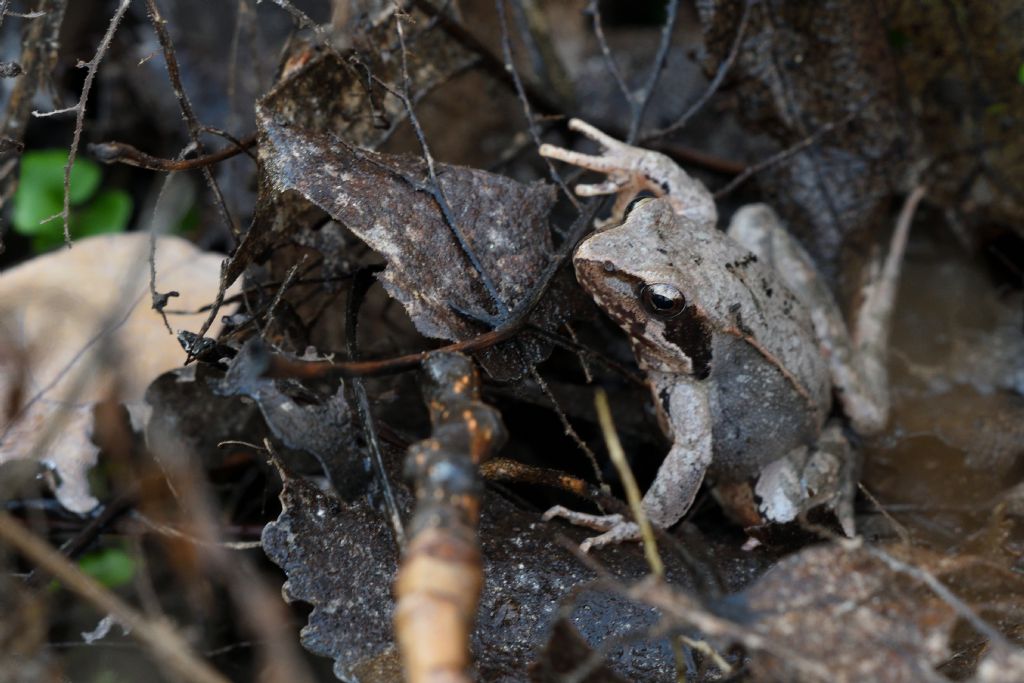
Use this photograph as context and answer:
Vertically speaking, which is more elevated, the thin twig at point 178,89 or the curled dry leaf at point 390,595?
the thin twig at point 178,89

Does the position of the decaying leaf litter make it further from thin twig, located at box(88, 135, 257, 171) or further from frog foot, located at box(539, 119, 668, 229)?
frog foot, located at box(539, 119, 668, 229)

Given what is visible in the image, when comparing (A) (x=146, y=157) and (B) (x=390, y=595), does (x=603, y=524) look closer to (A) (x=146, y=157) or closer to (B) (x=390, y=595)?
(B) (x=390, y=595)

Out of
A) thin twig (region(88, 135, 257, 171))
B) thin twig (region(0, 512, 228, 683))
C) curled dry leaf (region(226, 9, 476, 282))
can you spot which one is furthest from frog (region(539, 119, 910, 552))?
thin twig (region(0, 512, 228, 683))

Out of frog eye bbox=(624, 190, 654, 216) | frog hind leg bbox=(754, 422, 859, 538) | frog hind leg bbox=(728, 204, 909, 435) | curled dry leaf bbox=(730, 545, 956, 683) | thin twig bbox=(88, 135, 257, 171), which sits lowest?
frog hind leg bbox=(754, 422, 859, 538)

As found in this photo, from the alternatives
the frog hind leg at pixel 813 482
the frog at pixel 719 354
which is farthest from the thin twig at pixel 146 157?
the frog hind leg at pixel 813 482

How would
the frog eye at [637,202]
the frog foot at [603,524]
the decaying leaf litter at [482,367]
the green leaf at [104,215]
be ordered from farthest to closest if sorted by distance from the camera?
the green leaf at [104,215] → the frog eye at [637,202] → the frog foot at [603,524] → the decaying leaf litter at [482,367]

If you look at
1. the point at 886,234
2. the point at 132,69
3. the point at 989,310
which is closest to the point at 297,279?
the point at 132,69

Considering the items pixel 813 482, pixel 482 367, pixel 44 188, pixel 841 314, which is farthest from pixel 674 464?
pixel 44 188

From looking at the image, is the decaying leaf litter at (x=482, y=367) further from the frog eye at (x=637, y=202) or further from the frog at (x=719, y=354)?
the frog eye at (x=637, y=202)
